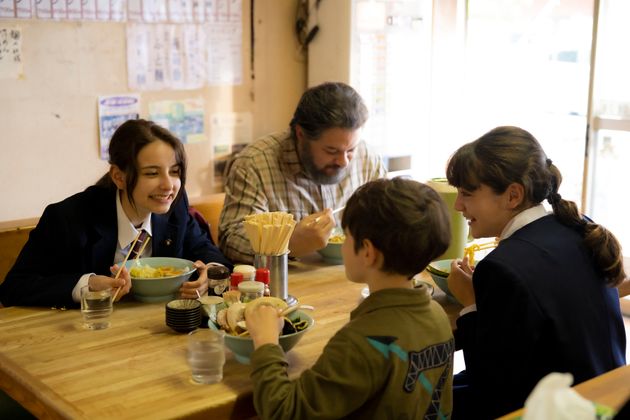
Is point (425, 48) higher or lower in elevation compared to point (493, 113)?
higher

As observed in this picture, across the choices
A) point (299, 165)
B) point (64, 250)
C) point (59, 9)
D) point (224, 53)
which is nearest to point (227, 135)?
point (224, 53)

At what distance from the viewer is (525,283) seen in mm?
1856

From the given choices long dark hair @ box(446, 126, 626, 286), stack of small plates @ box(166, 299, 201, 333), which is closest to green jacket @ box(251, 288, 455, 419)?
stack of small plates @ box(166, 299, 201, 333)

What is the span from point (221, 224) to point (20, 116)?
1.36m

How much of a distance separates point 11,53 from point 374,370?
2717 mm

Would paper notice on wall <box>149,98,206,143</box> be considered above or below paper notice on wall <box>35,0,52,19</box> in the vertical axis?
below

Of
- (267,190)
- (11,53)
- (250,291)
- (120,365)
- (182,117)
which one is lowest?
(120,365)

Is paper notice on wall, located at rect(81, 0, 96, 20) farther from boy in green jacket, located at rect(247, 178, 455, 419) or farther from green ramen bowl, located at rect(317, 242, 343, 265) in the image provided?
boy in green jacket, located at rect(247, 178, 455, 419)

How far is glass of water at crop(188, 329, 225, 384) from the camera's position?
177 cm

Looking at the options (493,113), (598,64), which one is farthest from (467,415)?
(493,113)

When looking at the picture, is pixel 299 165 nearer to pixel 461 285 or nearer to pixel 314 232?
pixel 314 232

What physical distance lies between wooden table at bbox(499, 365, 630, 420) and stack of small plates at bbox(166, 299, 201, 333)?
877 mm

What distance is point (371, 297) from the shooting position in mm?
1679

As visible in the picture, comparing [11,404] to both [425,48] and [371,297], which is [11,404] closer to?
[371,297]
